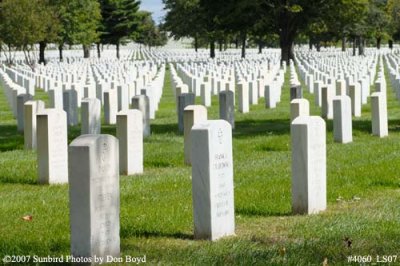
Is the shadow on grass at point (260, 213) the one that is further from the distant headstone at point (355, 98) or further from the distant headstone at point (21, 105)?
the distant headstone at point (355, 98)

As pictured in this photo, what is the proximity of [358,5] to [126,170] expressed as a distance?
1929 inches

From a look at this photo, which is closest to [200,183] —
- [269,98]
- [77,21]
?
[269,98]

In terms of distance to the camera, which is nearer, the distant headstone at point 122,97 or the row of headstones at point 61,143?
the row of headstones at point 61,143

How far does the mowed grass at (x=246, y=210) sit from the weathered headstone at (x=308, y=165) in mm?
211

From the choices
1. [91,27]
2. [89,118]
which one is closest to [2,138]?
[89,118]

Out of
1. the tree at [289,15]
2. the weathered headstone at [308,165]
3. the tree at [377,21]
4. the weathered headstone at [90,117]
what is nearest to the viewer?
the weathered headstone at [308,165]

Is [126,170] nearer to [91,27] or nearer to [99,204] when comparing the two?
[99,204]

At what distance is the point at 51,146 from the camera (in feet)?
36.5

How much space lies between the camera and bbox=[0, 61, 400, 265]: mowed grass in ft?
23.7

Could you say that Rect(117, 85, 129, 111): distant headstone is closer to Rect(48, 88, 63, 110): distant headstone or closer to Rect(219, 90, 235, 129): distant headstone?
Rect(48, 88, 63, 110): distant headstone

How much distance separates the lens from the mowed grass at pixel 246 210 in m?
7.22

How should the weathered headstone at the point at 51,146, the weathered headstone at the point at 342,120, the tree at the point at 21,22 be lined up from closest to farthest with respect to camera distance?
the weathered headstone at the point at 51,146
the weathered headstone at the point at 342,120
the tree at the point at 21,22

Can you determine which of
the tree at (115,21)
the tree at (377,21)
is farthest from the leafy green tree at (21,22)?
the tree at (377,21)

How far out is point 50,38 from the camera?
5300 cm
